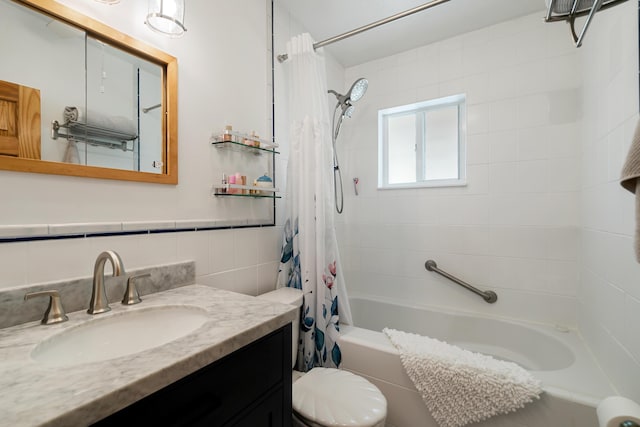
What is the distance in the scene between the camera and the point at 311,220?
5.21 ft

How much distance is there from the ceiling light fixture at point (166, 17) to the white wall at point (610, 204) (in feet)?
5.38

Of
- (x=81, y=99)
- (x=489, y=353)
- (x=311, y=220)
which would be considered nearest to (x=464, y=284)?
(x=489, y=353)

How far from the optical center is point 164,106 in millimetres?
1143

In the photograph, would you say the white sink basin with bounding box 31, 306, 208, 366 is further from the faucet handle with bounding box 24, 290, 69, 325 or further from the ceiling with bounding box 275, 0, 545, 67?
the ceiling with bounding box 275, 0, 545, 67

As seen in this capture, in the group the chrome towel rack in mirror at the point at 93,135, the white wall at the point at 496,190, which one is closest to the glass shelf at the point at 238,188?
the chrome towel rack in mirror at the point at 93,135

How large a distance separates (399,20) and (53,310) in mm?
2358

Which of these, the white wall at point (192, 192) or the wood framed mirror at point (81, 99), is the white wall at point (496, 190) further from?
the wood framed mirror at point (81, 99)

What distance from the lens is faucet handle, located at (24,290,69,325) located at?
0.76 meters

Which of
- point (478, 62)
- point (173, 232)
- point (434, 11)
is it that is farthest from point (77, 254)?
point (478, 62)

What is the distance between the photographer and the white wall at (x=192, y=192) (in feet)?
2.70

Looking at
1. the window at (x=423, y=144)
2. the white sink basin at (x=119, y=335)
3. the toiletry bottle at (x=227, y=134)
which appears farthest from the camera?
the window at (x=423, y=144)

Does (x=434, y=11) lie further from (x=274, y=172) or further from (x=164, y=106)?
(x=164, y=106)

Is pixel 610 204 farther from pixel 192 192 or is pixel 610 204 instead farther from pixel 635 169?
pixel 192 192

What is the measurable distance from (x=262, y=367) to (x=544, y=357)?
1.85 meters
